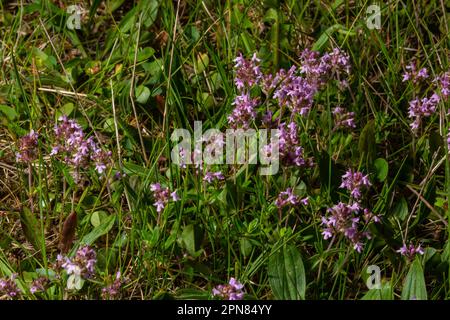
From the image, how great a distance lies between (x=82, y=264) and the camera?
82.4 inches

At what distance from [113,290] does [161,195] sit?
0.31 metres

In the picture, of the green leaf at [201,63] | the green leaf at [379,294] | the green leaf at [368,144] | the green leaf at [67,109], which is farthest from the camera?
the green leaf at [201,63]

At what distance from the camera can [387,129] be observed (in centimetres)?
274

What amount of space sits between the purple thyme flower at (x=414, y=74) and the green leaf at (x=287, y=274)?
82cm

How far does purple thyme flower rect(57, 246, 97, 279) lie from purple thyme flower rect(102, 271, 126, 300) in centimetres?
6

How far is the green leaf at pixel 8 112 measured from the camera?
2.75m

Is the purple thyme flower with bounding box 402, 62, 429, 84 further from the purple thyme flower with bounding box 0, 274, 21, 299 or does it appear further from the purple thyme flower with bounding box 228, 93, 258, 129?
the purple thyme flower with bounding box 0, 274, 21, 299

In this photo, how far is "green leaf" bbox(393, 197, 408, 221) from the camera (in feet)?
7.95

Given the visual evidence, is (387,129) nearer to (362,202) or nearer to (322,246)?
(362,202)

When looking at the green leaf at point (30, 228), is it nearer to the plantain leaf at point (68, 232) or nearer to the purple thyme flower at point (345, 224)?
the plantain leaf at point (68, 232)

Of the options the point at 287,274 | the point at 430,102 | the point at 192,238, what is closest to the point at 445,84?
the point at 430,102

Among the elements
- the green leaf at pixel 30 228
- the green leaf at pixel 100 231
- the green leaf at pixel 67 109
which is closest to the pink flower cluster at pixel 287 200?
the green leaf at pixel 100 231

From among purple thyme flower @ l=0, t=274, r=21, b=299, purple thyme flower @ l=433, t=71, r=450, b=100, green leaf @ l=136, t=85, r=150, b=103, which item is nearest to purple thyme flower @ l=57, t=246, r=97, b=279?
purple thyme flower @ l=0, t=274, r=21, b=299
